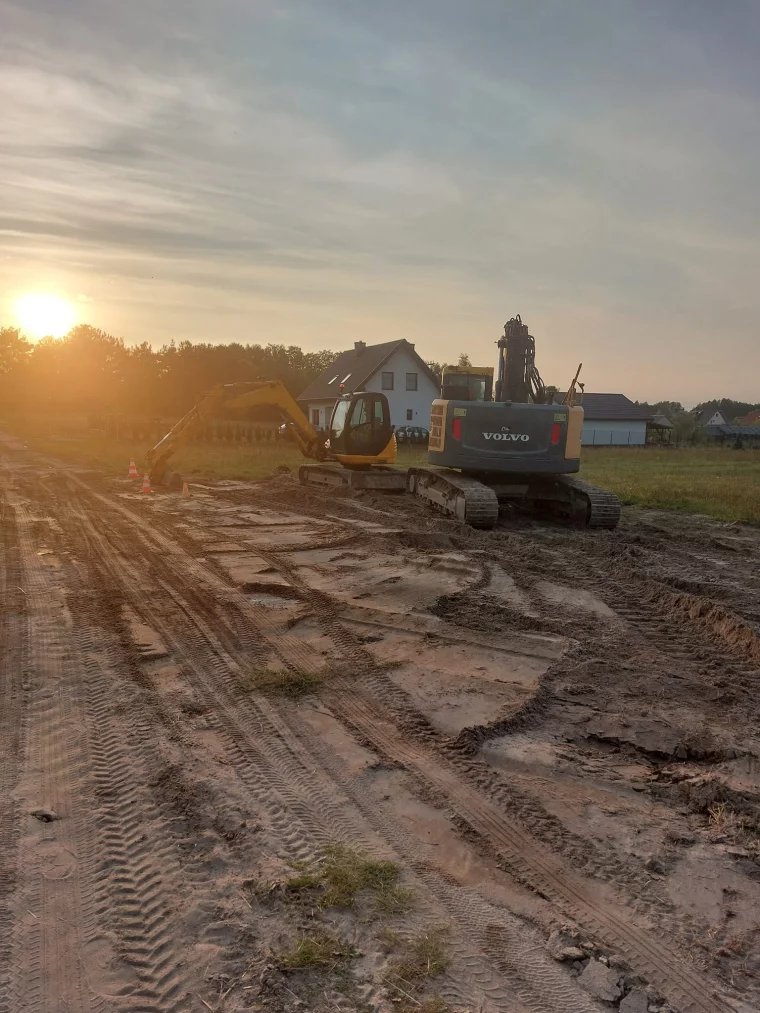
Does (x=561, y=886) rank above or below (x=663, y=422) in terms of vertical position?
below

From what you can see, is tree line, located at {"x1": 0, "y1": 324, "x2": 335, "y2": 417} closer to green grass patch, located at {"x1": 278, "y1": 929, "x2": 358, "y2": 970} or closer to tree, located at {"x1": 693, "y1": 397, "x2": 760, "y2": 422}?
green grass patch, located at {"x1": 278, "y1": 929, "x2": 358, "y2": 970}

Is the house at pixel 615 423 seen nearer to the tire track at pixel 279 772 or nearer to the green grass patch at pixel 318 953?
the tire track at pixel 279 772

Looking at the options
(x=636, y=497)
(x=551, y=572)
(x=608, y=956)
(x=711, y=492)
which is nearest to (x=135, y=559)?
(x=551, y=572)

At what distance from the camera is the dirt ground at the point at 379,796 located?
281 cm

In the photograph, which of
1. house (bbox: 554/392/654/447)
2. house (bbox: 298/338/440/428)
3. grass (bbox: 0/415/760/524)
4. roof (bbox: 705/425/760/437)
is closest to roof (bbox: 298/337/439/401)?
house (bbox: 298/338/440/428)

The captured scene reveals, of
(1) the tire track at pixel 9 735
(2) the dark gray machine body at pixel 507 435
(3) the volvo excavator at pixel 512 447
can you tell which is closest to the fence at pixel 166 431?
(3) the volvo excavator at pixel 512 447

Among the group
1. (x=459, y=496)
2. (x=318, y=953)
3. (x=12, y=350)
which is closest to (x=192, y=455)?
(x=459, y=496)

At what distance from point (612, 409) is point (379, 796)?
192 feet

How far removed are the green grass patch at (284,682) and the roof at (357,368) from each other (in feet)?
128

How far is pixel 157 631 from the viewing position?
676 cm

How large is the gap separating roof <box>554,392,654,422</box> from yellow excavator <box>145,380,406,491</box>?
138ft

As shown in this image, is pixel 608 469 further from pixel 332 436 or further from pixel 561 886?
pixel 561 886

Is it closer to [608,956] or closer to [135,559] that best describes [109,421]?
[135,559]

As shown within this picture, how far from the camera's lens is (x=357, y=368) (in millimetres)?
48688
